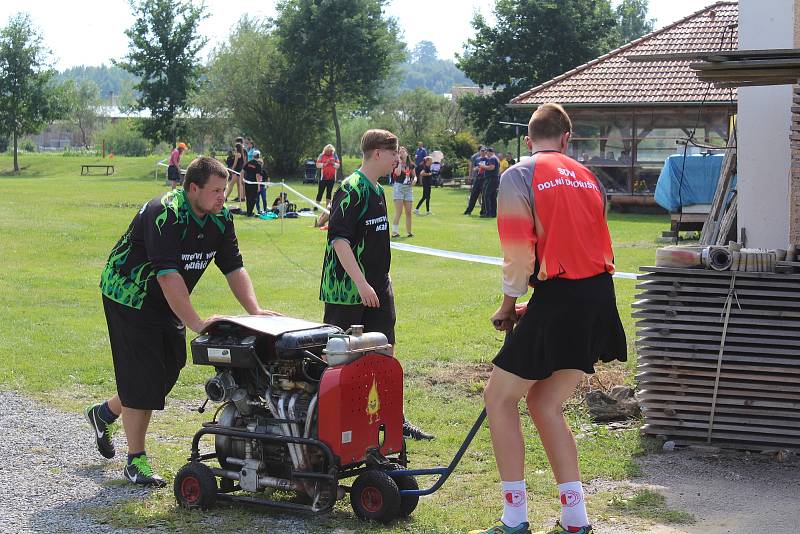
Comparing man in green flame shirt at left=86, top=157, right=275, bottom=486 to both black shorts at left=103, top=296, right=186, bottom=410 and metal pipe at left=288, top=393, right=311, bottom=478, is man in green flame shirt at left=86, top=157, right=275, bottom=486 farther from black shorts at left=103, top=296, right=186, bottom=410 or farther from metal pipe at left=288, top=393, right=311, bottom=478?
metal pipe at left=288, top=393, right=311, bottom=478

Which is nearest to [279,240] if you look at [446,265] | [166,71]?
[446,265]

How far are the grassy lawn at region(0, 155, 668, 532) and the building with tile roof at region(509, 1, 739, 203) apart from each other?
5.23 meters

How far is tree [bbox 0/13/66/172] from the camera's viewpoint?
6638 centimetres

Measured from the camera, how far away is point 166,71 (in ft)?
223

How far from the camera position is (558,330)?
4.84 m

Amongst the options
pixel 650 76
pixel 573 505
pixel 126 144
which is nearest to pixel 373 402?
pixel 573 505

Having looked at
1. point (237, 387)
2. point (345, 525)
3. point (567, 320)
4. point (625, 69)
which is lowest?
point (345, 525)

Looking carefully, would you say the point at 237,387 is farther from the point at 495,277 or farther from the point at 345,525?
the point at 495,277

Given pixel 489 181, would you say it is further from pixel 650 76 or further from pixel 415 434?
pixel 415 434

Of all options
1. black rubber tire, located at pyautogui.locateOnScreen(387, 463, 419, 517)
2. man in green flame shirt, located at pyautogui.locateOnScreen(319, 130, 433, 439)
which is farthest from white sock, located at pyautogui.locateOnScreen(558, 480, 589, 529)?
man in green flame shirt, located at pyautogui.locateOnScreen(319, 130, 433, 439)

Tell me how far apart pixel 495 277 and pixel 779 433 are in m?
9.67

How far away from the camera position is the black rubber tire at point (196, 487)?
5.56m

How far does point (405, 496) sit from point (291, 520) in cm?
61

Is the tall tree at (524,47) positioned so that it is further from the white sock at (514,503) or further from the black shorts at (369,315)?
the white sock at (514,503)
